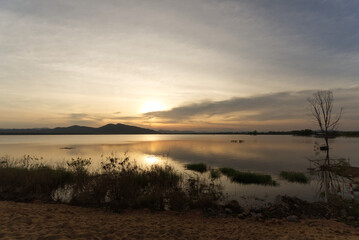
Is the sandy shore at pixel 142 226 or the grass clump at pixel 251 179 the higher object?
the sandy shore at pixel 142 226

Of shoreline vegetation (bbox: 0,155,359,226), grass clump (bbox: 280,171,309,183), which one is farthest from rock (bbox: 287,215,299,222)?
grass clump (bbox: 280,171,309,183)

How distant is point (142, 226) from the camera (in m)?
8.29

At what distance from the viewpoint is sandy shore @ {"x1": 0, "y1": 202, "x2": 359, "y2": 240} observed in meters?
7.08

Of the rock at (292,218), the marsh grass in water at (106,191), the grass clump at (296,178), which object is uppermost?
the marsh grass in water at (106,191)

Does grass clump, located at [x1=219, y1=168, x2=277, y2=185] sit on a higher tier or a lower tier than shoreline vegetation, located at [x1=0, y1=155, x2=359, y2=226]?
lower

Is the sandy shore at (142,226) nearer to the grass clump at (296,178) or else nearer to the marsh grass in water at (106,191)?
the marsh grass in water at (106,191)

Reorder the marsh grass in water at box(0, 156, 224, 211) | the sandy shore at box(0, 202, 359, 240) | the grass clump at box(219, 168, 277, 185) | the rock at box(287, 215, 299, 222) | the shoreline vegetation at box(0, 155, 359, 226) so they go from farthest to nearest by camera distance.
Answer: the grass clump at box(219, 168, 277, 185) → the marsh grass in water at box(0, 156, 224, 211) → the shoreline vegetation at box(0, 155, 359, 226) → the rock at box(287, 215, 299, 222) → the sandy shore at box(0, 202, 359, 240)

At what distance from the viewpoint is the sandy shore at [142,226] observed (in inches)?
279

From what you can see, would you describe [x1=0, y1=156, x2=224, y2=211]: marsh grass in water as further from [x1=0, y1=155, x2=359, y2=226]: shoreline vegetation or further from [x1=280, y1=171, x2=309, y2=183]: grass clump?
[x1=280, y1=171, x2=309, y2=183]: grass clump

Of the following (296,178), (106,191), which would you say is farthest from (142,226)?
(296,178)

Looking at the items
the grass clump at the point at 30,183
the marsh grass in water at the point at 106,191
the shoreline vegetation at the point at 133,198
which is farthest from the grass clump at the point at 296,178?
the grass clump at the point at 30,183

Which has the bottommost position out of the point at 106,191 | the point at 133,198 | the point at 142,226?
the point at 133,198

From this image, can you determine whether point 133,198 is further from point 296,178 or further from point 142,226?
point 296,178

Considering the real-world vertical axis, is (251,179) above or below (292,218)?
below
